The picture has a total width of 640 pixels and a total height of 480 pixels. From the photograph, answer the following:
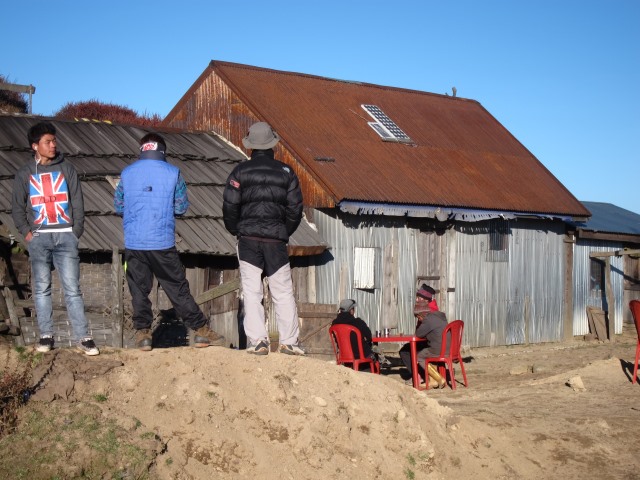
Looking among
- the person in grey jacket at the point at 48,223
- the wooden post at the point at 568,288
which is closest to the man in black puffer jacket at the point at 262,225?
the person in grey jacket at the point at 48,223

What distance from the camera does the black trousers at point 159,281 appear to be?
9.28 m

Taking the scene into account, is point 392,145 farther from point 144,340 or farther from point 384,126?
point 144,340

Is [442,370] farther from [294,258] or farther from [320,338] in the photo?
[294,258]

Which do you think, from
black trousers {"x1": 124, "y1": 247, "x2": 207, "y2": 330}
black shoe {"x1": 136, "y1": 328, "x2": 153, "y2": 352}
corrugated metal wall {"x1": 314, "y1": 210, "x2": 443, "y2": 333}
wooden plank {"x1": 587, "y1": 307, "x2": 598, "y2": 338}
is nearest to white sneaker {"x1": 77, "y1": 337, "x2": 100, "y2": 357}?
black shoe {"x1": 136, "y1": 328, "x2": 153, "y2": 352}

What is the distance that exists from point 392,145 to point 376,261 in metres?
3.63

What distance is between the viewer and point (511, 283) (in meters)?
22.5

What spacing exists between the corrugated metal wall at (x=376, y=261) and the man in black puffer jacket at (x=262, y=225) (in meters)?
9.10

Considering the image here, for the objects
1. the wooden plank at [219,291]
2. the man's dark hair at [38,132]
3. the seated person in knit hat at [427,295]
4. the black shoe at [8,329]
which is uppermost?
the man's dark hair at [38,132]

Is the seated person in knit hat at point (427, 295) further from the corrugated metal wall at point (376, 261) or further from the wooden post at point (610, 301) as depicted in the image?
the wooden post at point (610, 301)

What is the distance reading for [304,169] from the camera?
1912 cm

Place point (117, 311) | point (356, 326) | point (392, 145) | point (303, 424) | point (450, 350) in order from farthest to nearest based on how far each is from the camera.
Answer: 1. point (392, 145)
2. point (450, 350)
3. point (356, 326)
4. point (117, 311)
5. point (303, 424)

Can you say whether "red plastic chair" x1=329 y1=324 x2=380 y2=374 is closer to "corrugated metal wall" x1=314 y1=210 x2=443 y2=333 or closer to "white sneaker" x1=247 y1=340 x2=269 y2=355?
"white sneaker" x1=247 y1=340 x2=269 y2=355

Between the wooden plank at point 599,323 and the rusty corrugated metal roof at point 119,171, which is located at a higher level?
the rusty corrugated metal roof at point 119,171

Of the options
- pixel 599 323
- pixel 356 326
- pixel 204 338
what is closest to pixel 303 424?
pixel 204 338
